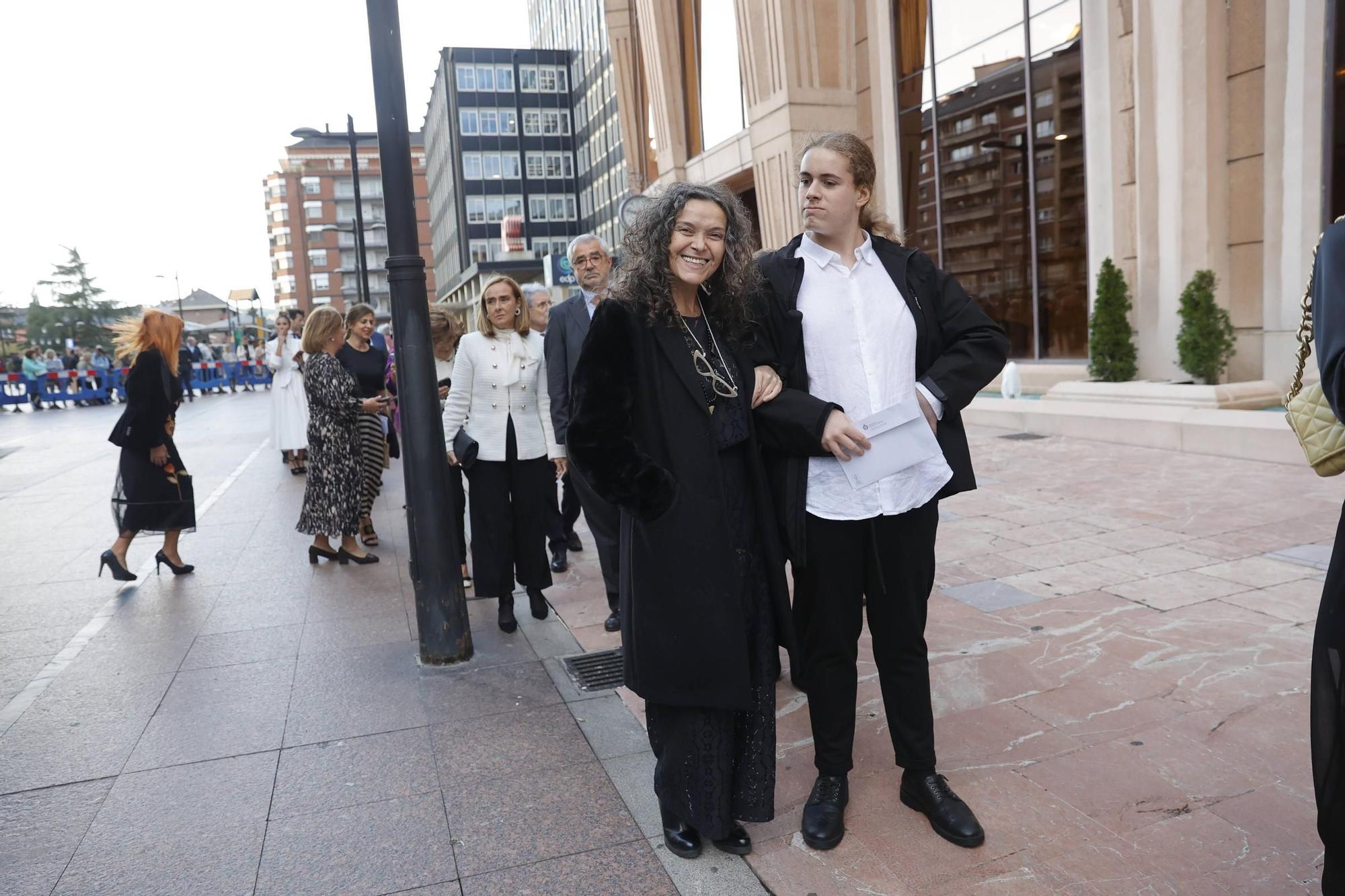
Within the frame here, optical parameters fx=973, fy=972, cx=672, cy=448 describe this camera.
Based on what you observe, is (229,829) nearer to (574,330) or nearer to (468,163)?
(574,330)

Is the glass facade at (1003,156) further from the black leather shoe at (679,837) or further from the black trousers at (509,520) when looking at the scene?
the black leather shoe at (679,837)

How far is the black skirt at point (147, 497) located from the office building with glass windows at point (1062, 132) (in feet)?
33.9

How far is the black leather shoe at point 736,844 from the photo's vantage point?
9.23 ft

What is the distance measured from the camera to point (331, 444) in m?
7.08

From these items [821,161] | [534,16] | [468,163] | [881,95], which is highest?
[534,16]

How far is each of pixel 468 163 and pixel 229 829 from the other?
8643cm

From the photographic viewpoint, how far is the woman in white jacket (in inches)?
209

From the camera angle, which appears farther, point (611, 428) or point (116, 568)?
point (116, 568)

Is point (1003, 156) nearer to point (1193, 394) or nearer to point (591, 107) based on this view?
point (1193, 394)

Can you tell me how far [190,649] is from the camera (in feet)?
16.8

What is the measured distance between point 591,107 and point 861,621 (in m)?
81.4

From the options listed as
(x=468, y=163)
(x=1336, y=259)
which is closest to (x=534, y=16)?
(x=468, y=163)

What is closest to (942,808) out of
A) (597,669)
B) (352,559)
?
(597,669)

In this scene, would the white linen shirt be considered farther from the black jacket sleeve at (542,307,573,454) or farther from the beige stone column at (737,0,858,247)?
the beige stone column at (737,0,858,247)
